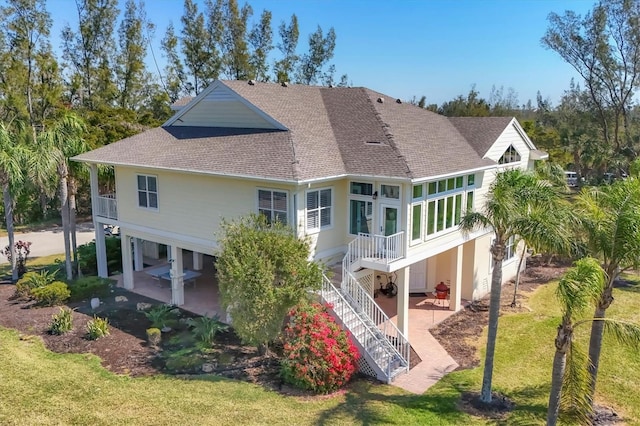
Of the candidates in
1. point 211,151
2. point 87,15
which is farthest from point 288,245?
point 87,15

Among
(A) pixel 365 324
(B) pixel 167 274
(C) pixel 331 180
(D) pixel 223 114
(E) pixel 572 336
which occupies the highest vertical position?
(D) pixel 223 114

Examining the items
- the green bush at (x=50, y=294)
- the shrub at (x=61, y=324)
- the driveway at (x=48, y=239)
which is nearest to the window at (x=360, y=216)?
the shrub at (x=61, y=324)

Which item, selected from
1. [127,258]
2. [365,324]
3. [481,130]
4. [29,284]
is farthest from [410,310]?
[29,284]

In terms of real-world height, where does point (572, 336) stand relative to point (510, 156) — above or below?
below

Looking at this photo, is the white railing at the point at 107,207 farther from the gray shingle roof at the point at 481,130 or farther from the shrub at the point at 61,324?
the gray shingle roof at the point at 481,130

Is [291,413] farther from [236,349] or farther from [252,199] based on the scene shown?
[252,199]

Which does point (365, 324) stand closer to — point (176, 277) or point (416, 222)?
point (416, 222)

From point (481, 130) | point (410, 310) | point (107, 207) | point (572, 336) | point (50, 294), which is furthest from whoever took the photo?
point (481, 130)
